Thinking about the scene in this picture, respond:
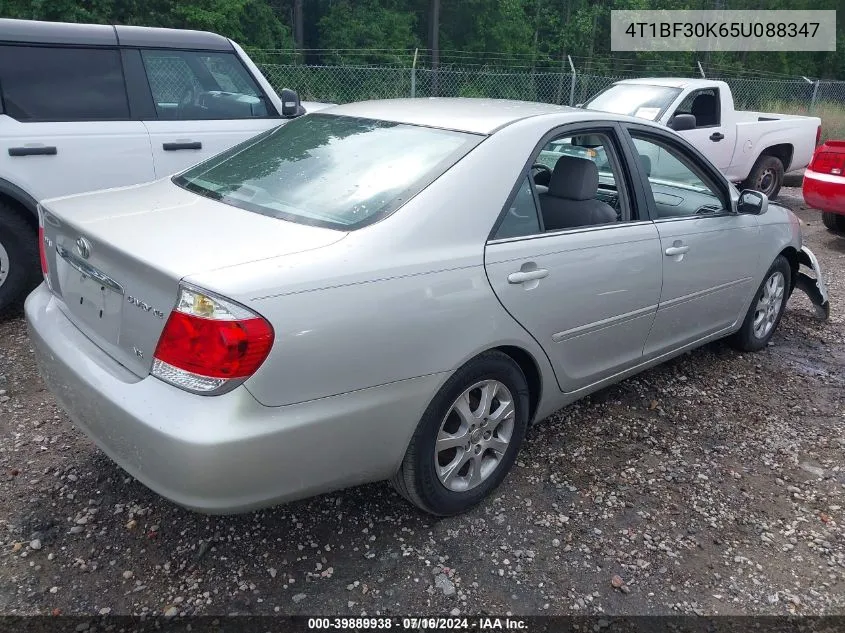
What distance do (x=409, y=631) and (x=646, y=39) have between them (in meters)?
31.3

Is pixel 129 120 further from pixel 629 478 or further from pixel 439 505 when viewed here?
pixel 629 478

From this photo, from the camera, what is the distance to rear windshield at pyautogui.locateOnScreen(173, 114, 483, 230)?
2698 millimetres

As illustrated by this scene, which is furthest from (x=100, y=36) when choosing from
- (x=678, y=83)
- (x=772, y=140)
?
(x=772, y=140)

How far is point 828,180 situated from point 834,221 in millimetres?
963

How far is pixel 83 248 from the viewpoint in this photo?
261 centimetres

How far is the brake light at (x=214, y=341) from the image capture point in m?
2.15

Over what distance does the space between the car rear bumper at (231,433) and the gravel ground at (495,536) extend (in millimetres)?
418

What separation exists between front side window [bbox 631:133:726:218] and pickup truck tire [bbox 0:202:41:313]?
3.84 meters

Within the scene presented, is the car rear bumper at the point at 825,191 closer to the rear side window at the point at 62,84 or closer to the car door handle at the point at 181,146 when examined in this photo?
the car door handle at the point at 181,146

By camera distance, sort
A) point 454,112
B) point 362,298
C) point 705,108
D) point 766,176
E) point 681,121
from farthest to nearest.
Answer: point 766,176
point 705,108
point 681,121
point 454,112
point 362,298

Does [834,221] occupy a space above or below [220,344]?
below

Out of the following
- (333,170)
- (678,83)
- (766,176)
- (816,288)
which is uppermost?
(678,83)

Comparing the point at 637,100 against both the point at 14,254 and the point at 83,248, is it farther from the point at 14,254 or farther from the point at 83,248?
the point at 83,248

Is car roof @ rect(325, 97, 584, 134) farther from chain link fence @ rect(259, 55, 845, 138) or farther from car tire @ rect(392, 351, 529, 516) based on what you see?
chain link fence @ rect(259, 55, 845, 138)
